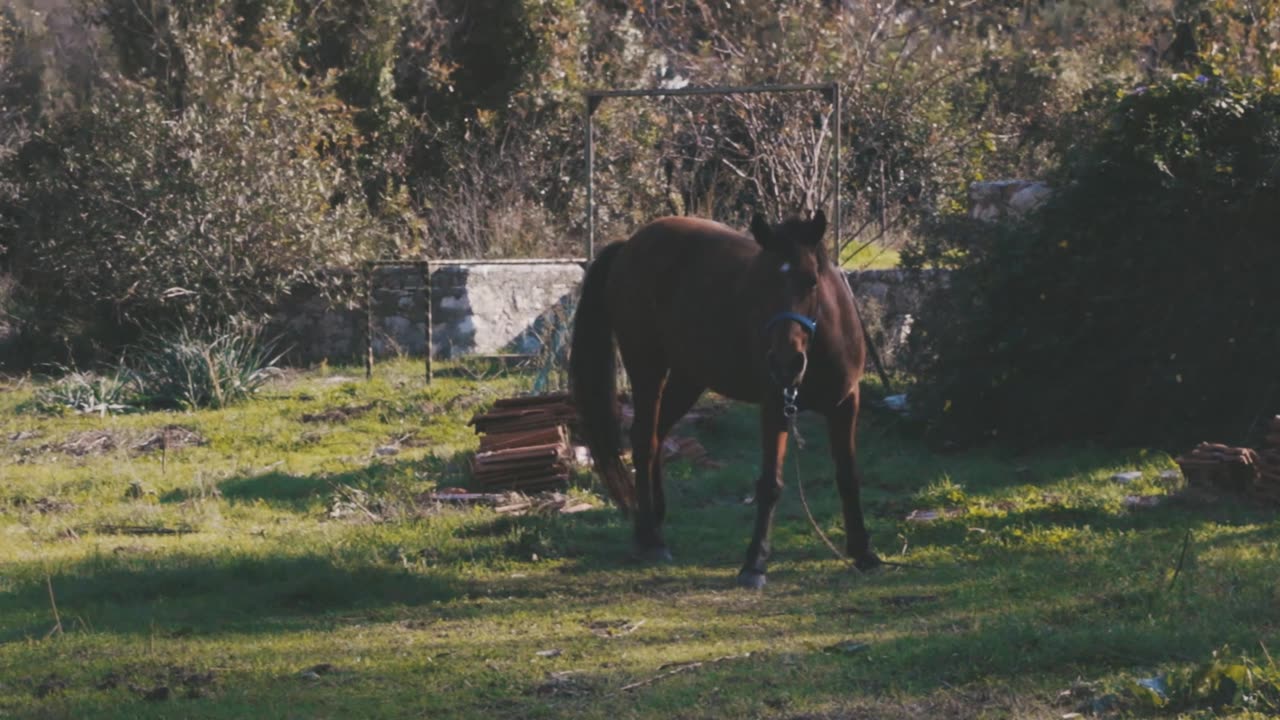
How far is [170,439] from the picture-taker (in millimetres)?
12562

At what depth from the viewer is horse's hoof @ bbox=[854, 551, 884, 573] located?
7668 millimetres

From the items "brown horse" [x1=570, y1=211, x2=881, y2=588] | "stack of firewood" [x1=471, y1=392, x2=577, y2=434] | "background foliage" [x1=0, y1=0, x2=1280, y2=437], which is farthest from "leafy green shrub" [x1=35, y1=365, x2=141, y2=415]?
"brown horse" [x1=570, y1=211, x2=881, y2=588]

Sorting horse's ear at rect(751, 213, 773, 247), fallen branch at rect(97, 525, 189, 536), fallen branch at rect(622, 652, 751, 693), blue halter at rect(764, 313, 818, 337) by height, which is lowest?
fallen branch at rect(97, 525, 189, 536)

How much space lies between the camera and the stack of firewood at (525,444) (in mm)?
9930

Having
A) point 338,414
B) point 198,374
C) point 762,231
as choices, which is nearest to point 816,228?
point 762,231

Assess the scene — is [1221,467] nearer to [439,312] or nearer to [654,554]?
[654,554]

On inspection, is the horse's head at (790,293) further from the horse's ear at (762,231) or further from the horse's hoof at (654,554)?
the horse's hoof at (654,554)

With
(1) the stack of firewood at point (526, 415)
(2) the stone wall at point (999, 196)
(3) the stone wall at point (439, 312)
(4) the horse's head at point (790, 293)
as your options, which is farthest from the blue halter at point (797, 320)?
(3) the stone wall at point (439, 312)

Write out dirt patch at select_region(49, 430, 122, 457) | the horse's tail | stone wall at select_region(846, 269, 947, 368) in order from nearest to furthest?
the horse's tail → dirt patch at select_region(49, 430, 122, 457) → stone wall at select_region(846, 269, 947, 368)

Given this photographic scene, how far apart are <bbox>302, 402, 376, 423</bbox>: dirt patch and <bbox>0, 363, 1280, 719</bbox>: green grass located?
1.47 m

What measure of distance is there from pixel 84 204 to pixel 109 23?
Answer: 336 centimetres

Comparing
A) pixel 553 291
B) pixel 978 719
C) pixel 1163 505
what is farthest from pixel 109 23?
pixel 978 719

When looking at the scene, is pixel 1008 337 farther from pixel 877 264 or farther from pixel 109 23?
pixel 109 23

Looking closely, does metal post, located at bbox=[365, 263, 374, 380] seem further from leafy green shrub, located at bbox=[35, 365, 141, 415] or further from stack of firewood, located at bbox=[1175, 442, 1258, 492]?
stack of firewood, located at bbox=[1175, 442, 1258, 492]
